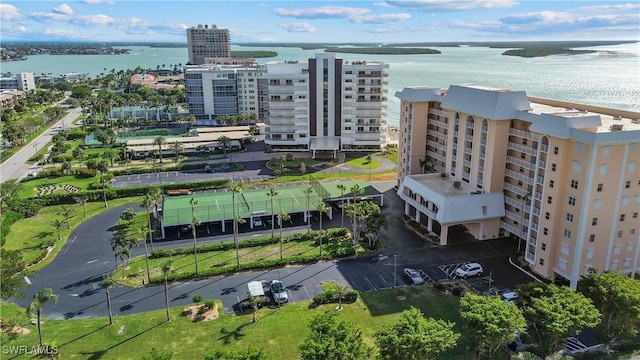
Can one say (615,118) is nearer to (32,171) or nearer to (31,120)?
(32,171)

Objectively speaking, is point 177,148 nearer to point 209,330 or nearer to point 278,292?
point 278,292

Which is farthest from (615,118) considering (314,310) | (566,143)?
(314,310)

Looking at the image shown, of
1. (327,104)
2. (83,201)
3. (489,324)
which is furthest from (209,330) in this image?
(327,104)

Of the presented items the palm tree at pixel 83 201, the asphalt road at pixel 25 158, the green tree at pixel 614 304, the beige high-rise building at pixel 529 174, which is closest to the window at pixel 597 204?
the beige high-rise building at pixel 529 174

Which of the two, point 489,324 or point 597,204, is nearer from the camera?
point 489,324

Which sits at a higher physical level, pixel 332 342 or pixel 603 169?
pixel 603 169

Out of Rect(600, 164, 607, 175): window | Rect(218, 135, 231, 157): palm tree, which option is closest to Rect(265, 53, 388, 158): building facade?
Rect(218, 135, 231, 157): palm tree

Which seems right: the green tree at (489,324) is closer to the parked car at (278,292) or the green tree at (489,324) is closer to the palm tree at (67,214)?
the parked car at (278,292)
